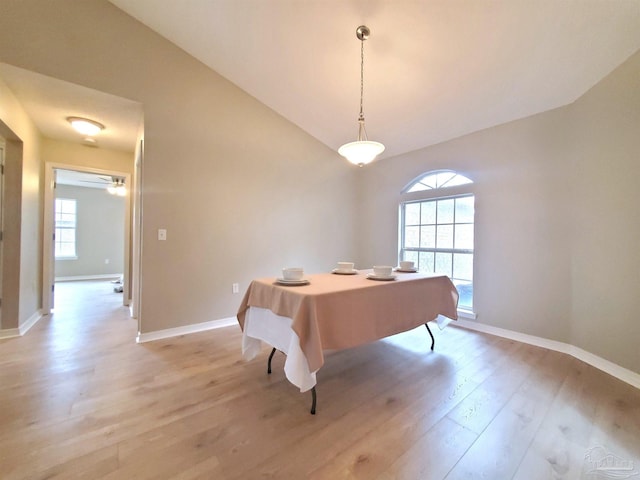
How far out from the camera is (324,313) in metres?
1.63

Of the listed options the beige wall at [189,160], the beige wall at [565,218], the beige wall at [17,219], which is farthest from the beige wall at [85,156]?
the beige wall at [565,218]

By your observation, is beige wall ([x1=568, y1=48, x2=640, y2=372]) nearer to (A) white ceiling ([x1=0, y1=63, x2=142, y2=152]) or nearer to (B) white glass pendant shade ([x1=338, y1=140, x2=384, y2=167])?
(B) white glass pendant shade ([x1=338, y1=140, x2=384, y2=167])

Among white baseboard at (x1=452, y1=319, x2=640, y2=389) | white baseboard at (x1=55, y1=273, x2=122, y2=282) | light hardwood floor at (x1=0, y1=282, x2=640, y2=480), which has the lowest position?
white baseboard at (x1=55, y1=273, x2=122, y2=282)

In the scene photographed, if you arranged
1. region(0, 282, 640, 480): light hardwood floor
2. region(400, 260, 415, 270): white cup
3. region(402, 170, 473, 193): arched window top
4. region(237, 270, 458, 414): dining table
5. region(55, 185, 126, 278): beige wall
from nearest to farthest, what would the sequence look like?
region(0, 282, 640, 480): light hardwood floor → region(237, 270, 458, 414): dining table → region(400, 260, 415, 270): white cup → region(402, 170, 473, 193): arched window top → region(55, 185, 126, 278): beige wall

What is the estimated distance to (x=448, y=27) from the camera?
220 cm

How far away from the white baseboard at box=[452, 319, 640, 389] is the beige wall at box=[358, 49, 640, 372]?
0.05 meters

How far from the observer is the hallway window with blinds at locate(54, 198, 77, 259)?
263 inches

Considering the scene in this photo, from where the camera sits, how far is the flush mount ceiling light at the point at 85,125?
2.97m

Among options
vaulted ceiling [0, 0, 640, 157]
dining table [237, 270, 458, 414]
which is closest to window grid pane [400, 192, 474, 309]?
vaulted ceiling [0, 0, 640, 157]

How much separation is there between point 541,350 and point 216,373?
10.2 feet

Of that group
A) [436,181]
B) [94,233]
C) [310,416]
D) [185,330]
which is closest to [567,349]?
A: [436,181]

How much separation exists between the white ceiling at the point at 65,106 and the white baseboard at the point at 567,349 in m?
4.61

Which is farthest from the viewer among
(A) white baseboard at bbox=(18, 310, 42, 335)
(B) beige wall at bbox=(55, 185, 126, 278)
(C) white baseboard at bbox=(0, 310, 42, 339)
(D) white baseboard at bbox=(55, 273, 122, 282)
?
(B) beige wall at bbox=(55, 185, 126, 278)

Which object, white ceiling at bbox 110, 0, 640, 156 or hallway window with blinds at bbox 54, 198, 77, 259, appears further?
hallway window with blinds at bbox 54, 198, 77, 259
